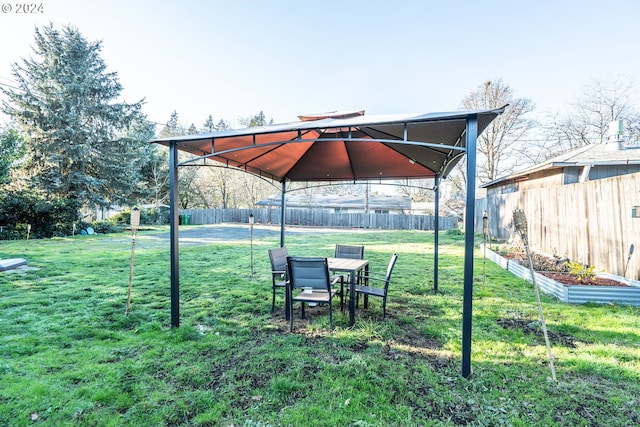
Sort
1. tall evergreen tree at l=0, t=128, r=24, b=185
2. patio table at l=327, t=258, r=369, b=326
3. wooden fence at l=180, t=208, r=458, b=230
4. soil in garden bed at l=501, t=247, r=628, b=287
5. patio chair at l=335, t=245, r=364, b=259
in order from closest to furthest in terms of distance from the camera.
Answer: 1. patio table at l=327, t=258, r=369, b=326
2. soil in garden bed at l=501, t=247, r=628, b=287
3. patio chair at l=335, t=245, r=364, b=259
4. tall evergreen tree at l=0, t=128, r=24, b=185
5. wooden fence at l=180, t=208, r=458, b=230

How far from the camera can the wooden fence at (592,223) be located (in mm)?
4844

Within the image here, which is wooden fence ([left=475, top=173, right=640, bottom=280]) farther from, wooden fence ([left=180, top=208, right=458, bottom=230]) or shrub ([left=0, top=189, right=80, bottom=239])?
shrub ([left=0, top=189, right=80, bottom=239])

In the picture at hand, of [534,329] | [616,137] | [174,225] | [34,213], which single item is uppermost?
[616,137]

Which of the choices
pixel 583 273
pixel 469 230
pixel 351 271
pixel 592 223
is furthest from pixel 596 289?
pixel 351 271

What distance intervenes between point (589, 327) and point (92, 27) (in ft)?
76.4

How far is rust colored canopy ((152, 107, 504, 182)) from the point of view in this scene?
9.78ft

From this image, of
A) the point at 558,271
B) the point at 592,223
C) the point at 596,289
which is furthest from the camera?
the point at 558,271

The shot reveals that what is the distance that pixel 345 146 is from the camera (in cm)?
541

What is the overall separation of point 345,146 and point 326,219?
2042cm

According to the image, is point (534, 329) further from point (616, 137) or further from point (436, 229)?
point (616, 137)

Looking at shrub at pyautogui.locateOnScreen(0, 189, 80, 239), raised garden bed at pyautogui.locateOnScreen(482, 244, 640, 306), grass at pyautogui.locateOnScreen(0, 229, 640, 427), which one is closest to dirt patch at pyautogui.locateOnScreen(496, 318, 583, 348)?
grass at pyautogui.locateOnScreen(0, 229, 640, 427)

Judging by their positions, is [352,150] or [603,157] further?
[603,157]

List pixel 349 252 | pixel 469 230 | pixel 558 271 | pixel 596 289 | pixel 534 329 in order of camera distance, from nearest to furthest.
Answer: pixel 469 230
pixel 534 329
pixel 596 289
pixel 349 252
pixel 558 271

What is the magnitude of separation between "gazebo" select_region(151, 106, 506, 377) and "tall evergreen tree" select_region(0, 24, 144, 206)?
14706 millimetres
